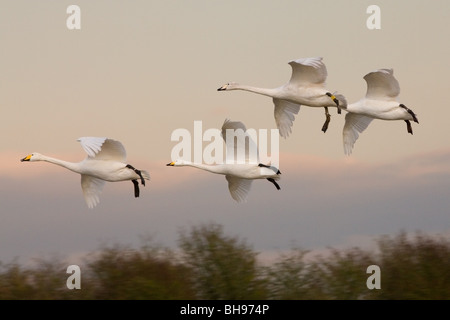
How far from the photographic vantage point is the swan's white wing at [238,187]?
3173cm

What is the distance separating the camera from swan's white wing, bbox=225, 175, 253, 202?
3173cm

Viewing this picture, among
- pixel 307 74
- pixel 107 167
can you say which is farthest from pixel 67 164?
pixel 307 74

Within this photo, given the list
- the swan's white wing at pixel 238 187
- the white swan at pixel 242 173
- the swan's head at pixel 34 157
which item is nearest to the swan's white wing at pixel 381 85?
the white swan at pixel 242 173

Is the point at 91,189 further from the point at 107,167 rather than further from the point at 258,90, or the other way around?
the point at 258,90

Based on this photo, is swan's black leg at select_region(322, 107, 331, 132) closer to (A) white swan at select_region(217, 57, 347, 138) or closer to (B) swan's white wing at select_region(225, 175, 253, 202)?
(A) white swan at select_region(217, 57, 347, 138)

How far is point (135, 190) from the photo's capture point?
31.3m

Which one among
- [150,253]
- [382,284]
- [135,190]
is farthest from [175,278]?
[382,284]

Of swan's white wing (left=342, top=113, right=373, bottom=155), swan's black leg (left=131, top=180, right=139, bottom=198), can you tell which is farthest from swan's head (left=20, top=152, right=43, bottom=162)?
swan's white wing (left=342, top=113, right=373, bottom=155)

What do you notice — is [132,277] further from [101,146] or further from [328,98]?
[328,98]

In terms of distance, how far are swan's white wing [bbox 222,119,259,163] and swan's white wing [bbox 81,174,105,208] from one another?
3.44m

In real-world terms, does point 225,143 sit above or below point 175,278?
above

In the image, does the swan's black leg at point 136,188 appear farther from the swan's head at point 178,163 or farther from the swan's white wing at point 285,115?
the swan's white wing at point 285,115
